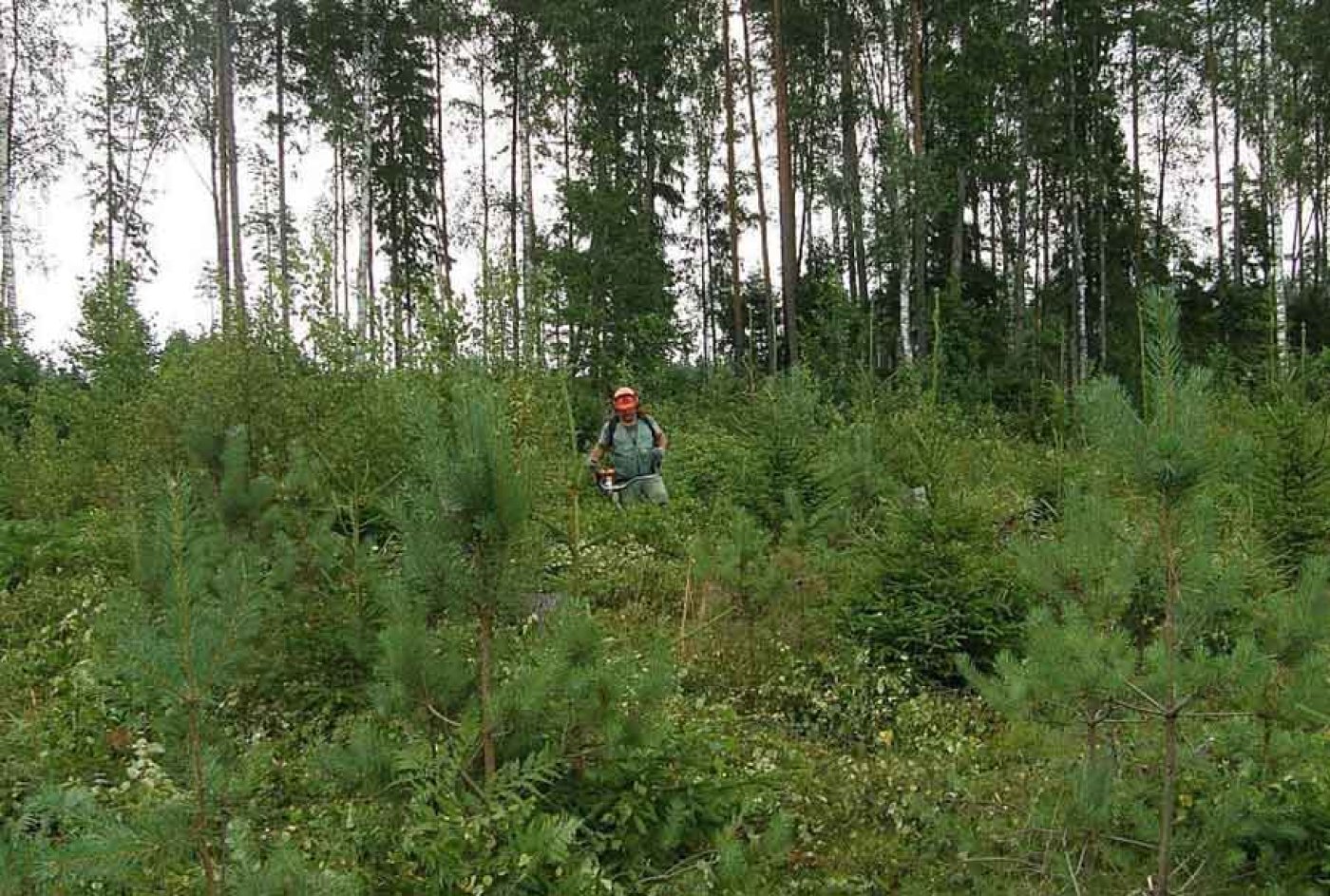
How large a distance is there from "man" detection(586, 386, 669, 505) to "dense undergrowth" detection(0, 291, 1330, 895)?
2313 millimetres

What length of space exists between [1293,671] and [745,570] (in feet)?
8.24

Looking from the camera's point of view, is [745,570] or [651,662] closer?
[651,662]

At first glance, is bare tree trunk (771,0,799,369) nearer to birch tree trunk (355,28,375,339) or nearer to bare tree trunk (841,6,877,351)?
bare tree trunk (841,6,877,351)

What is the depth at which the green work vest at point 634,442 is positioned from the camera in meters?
7.86

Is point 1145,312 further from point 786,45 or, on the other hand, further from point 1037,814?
point 786,45

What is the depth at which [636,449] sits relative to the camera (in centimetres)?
788

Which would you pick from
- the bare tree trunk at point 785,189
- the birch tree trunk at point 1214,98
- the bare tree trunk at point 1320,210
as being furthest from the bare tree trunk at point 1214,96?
the bare tree trunk at point 785,189

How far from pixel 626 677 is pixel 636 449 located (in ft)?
16.3

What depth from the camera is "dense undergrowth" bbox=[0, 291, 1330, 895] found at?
2.34m

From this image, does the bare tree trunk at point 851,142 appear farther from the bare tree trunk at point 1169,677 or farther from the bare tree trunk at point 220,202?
the bare tree trunk at point 1169,677

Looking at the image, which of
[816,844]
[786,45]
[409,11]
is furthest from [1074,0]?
[816,844]

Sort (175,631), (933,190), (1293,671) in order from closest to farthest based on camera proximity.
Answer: (175,631), (1293,671), (933,190)

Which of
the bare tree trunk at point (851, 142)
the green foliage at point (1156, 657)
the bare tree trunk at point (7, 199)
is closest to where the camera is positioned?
the green foliage at point (1156, 657)

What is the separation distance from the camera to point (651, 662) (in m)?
2.94
